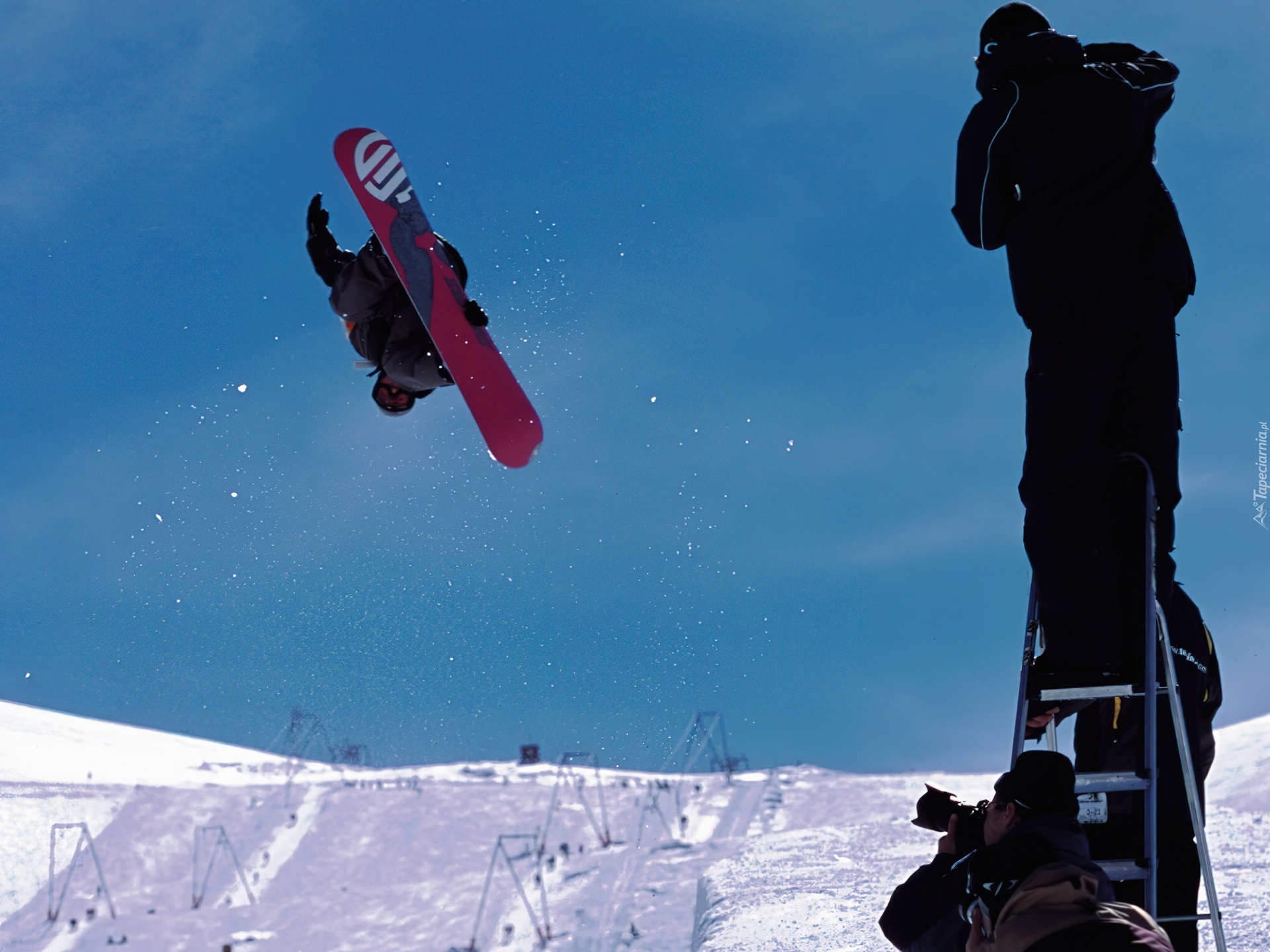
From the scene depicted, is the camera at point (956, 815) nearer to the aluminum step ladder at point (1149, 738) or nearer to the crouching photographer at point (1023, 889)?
the crouching photographer at point (1023, 889)

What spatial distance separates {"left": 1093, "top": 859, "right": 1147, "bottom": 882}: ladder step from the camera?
8.59ft

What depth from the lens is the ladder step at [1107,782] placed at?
8.80 ft

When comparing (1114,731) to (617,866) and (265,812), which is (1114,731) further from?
(265,812)

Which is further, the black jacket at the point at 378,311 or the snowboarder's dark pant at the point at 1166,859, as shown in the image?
the black jacket at the point at 378,311

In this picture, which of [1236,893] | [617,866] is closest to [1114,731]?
[1236,893]

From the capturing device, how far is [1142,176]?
3.08 metres

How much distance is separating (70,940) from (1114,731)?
25582 millimetres

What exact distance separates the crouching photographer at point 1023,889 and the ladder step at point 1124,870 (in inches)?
12.8

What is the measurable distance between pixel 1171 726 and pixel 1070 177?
157 cm

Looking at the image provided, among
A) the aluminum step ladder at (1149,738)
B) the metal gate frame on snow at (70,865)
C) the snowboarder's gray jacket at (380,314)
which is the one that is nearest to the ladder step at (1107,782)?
the aluminum step ladder at (1149,738)

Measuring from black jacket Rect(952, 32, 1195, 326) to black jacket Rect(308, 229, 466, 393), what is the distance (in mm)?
4146

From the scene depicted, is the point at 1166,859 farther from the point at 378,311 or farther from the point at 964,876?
the point at 378,311

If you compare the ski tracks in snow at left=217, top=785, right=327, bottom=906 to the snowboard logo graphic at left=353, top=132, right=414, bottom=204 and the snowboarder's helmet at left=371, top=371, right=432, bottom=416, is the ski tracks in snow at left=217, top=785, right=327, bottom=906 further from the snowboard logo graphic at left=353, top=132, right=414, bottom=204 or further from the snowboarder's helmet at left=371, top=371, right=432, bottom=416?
the snowboard logo graphic at left=353, top=132, right=414, bottom=204

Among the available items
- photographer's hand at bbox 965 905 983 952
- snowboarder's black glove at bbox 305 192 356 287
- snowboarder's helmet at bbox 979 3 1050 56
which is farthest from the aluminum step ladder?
snowboarder's black glove at bbox 305 192 356 287
